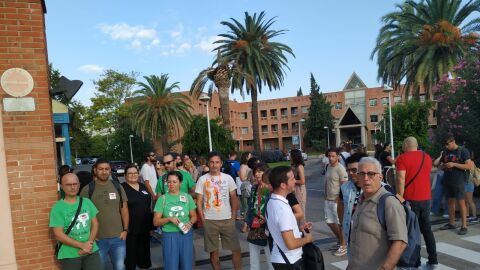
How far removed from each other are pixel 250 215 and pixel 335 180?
2.31 m

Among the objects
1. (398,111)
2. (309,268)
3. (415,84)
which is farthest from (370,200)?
(398,111)

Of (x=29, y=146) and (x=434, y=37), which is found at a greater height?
(x=434, y=37)

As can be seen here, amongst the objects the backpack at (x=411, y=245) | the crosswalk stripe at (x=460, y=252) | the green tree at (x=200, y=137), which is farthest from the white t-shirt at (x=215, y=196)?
the green tree at (x=200, y=137)

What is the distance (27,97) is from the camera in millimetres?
5234

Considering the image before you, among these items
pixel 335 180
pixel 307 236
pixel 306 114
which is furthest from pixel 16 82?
pixel 306 114

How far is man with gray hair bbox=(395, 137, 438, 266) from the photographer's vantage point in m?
5.79

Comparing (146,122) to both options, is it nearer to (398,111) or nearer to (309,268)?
(398,111)

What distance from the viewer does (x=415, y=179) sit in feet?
19.1

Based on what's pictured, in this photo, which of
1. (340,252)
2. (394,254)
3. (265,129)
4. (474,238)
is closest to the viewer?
(394,254)

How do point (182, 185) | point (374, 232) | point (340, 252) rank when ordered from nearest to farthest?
point (374, 232)
point (182, 185)
point (340, 252)

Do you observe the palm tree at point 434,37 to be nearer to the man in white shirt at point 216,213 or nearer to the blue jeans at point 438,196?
the blue jeans at point 438,196

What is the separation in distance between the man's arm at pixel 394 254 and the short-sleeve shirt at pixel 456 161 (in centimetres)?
551

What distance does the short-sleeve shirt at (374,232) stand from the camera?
9.63ft

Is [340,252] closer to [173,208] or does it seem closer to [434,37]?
[173,208]
